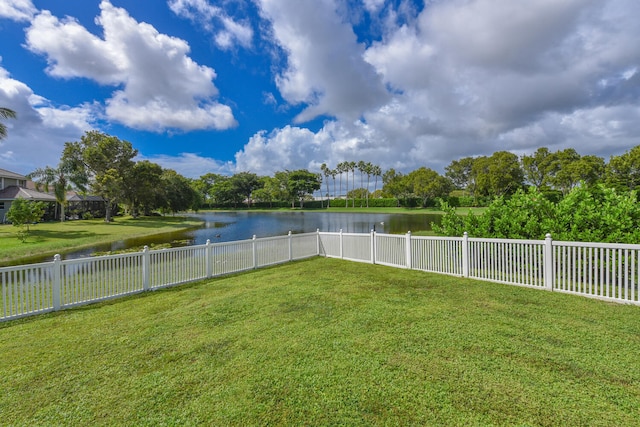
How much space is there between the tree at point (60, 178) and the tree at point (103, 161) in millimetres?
932

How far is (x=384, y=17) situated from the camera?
39.4ft

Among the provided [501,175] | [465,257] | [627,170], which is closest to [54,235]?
[465,257]

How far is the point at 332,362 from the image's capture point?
2.93 meters

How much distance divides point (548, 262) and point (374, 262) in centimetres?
386

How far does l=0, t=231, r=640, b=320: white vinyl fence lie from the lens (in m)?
4.62

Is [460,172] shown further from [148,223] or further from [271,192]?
[148,223]

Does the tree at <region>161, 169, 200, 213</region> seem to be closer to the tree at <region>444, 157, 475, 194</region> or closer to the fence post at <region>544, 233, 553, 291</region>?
the fence post at <region>544, 233, 553, 291</region>

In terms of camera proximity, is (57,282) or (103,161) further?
(103,161)

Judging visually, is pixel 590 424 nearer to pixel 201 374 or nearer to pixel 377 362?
pixel 377 362

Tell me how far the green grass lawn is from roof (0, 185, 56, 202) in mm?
28844

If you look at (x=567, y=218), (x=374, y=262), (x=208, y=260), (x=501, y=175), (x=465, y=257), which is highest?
(x=501, y=175)

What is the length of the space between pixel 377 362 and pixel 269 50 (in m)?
15.6

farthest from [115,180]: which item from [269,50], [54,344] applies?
[54,344]

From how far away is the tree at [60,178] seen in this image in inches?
944
